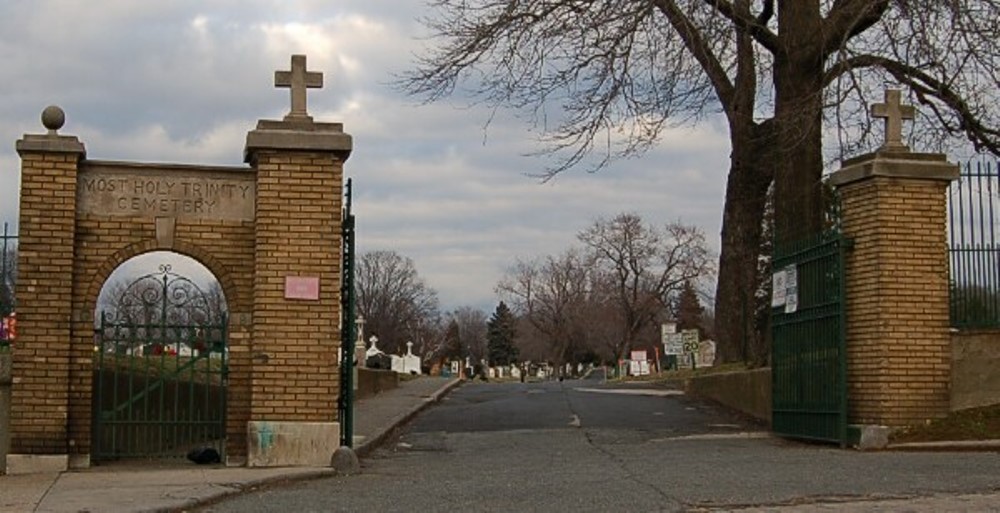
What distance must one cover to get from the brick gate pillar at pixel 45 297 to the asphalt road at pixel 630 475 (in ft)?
9.78

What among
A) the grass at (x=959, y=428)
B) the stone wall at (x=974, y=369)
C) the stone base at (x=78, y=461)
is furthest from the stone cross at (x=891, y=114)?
the stone base at (x=78, y=461)

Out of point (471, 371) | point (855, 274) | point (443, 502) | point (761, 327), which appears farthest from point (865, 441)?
point (471, 371)

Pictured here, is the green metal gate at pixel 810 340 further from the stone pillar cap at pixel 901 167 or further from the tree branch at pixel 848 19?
the tree branch at pixel 848 19

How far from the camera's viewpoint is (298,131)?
47.3 ft

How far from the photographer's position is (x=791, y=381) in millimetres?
17469

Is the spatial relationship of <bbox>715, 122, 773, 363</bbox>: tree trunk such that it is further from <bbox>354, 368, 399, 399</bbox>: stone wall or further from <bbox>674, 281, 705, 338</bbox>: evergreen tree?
<bbox>674, 281, 705, 338</bbox>: evergreen tree

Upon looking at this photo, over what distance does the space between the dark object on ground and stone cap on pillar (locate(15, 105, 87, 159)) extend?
3.46m

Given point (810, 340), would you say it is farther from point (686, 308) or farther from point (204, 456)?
point (686, 308)

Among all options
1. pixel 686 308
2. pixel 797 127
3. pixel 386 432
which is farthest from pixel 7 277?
pixel 686 308

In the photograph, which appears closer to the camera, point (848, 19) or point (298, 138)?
point (298, 138)

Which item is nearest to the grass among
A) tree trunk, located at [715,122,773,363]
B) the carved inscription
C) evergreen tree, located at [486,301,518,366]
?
the carved inscription

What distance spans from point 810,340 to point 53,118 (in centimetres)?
950

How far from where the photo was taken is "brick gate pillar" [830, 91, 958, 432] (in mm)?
15430

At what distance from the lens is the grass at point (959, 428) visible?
15031mm
